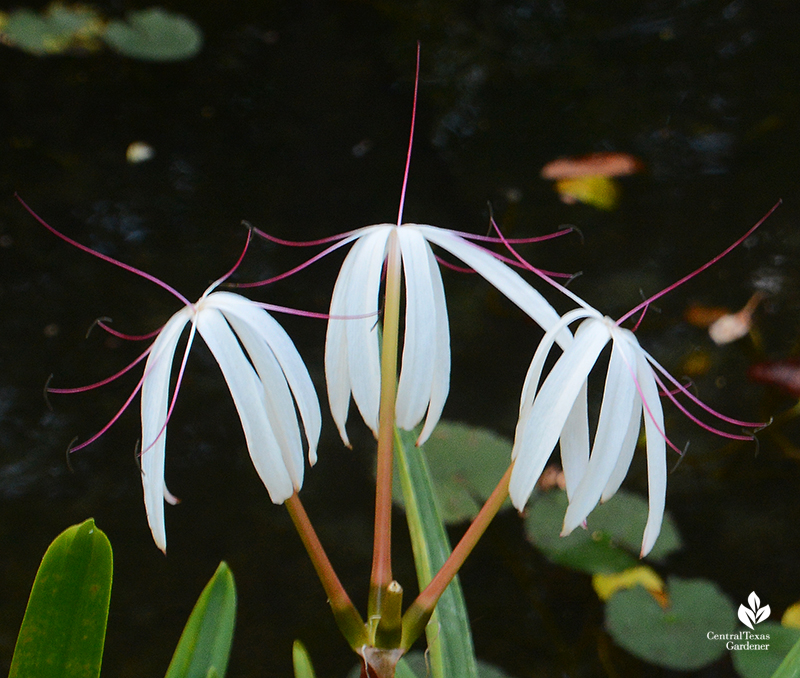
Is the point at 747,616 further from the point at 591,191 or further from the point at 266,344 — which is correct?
the point at 591,191

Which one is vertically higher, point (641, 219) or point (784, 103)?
point (784, 103)

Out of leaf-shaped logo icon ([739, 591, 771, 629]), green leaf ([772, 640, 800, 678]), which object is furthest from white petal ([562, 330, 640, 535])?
leaf-shaped logo icon ([739, 591, 771, 629])

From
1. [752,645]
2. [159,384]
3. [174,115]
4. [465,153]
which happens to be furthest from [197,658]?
[174,115]

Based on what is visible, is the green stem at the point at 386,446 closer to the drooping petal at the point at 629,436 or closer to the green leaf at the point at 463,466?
the drooping petal at the point at 629,436

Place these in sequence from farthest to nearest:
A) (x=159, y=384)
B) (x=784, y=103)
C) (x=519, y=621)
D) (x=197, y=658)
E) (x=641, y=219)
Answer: (x=784, y=103), (x=641, y=219), (x=519, y=621), (x=197, y=658), (x=159, y=384)

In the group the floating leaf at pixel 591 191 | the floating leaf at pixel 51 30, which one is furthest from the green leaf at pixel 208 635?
the floating leaf at pixel 51 30

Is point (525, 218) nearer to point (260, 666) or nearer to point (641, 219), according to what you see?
point (641, 219)

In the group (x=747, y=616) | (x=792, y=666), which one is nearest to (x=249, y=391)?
(x=792, y=666)
